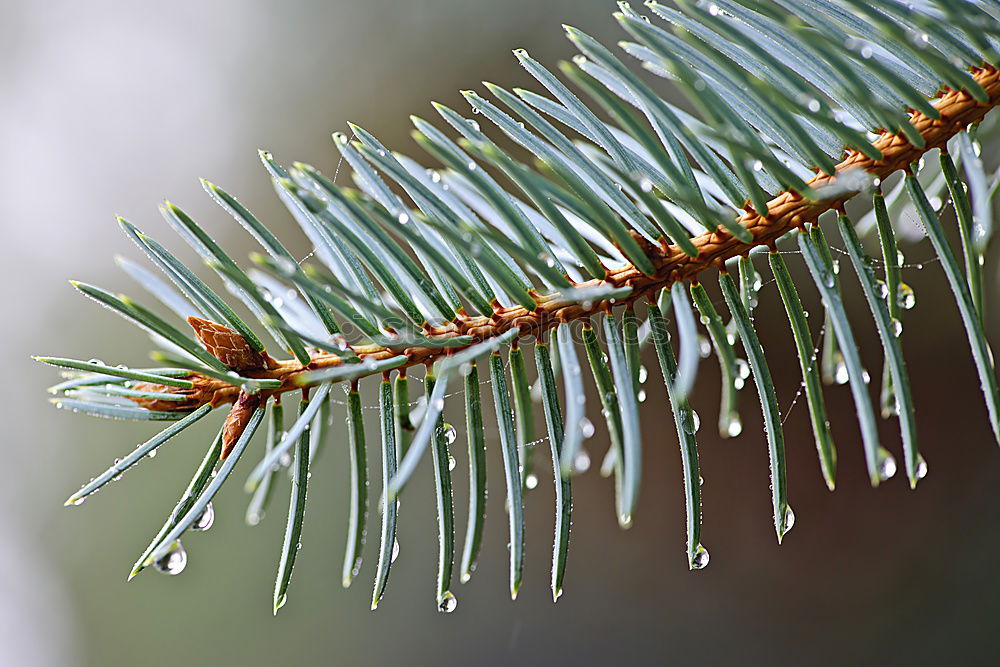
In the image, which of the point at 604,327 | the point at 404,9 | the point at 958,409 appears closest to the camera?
the point at 604,327

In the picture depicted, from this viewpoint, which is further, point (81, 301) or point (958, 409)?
point (81, 301)

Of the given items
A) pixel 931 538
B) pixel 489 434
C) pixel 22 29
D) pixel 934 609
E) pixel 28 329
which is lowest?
pixel 934 609

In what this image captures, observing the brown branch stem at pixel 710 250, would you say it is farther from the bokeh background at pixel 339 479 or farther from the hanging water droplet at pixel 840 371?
the bokeh background at pixel 339 479

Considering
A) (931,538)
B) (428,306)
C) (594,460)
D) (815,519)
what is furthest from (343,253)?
(931,538)

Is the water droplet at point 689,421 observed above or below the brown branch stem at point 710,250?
below

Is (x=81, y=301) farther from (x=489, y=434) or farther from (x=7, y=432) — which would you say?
(x=489, y=434)

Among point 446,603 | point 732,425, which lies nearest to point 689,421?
point 732,425

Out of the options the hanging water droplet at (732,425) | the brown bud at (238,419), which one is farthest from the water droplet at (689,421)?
the brown bud at (238,419)
